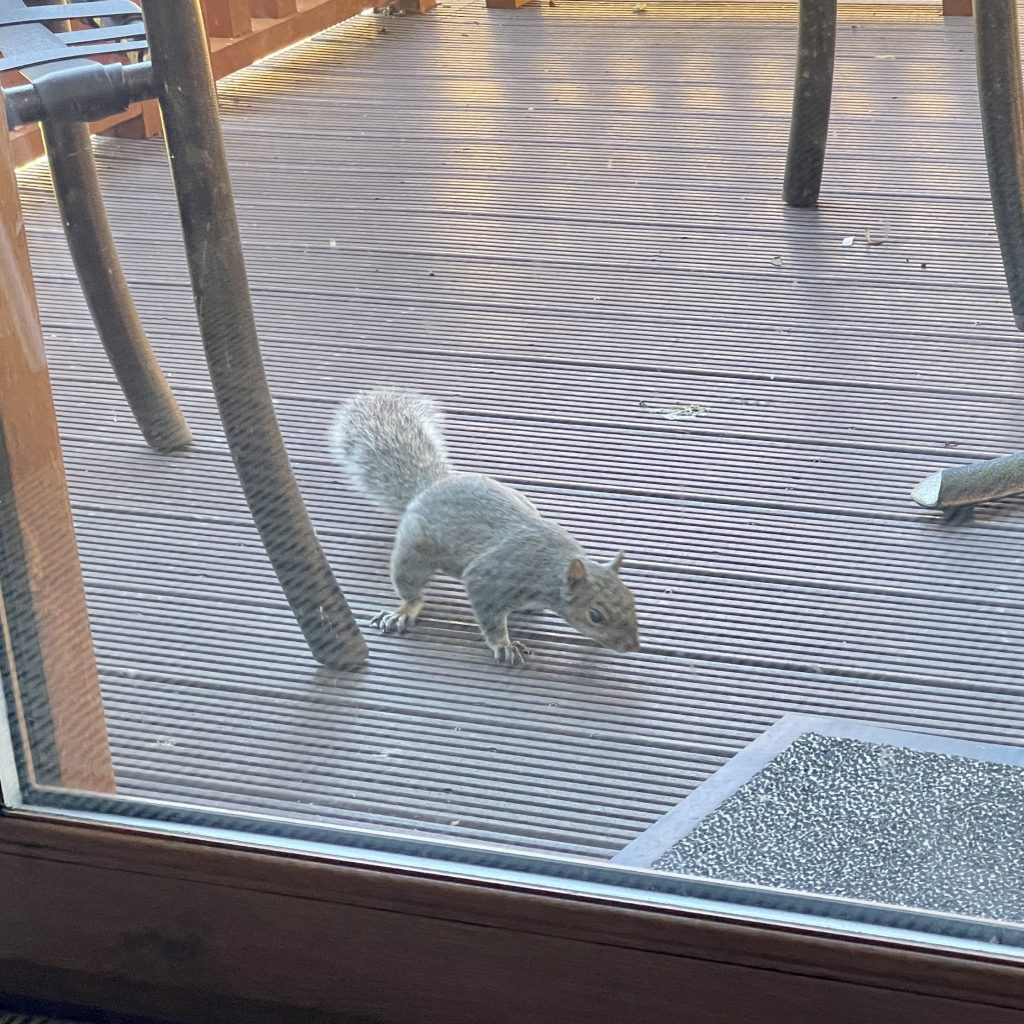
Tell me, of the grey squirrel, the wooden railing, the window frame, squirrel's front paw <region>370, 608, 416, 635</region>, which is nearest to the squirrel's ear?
the grey squirrel

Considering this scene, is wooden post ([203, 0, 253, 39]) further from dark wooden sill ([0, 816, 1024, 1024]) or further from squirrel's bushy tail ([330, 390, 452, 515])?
dark wooden sill ([0, 816, 1024, 1024])

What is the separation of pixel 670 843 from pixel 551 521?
33 centimetres

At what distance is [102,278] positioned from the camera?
0.76 meters

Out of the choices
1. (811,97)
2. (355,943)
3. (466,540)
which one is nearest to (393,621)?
(466,540)

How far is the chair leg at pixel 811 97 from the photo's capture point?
1.04 metres

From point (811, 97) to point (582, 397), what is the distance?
0.30 m

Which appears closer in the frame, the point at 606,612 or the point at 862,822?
the point at 862,822

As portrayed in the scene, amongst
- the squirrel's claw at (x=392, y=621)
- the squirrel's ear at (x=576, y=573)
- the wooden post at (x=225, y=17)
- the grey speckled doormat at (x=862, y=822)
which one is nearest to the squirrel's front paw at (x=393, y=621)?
the squirrel's claw at (x=392, y=621)

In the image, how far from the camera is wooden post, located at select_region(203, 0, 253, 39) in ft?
2.41

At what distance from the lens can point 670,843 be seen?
67 centimetres

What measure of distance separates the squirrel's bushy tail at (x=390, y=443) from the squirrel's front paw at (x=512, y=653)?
13 centimetres

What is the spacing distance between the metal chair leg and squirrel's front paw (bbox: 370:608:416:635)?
17 cm

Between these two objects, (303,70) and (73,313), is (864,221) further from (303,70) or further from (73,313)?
(73,313)

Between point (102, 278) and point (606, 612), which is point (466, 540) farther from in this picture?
point (102, 278)
